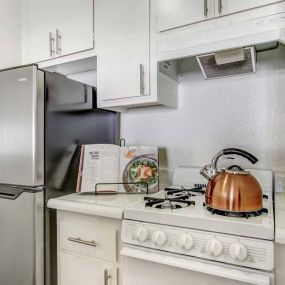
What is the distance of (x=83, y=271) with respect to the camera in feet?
3.88

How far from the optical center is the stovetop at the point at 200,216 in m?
0.82

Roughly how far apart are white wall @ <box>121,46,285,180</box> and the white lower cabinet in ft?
2.22

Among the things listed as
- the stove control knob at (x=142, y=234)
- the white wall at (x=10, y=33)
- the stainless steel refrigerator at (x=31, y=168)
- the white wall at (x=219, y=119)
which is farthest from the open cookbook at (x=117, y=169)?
the white wall at (x=10, y=33)

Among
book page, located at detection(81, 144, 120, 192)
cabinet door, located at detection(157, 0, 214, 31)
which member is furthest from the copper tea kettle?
cabinet door, located at detection(157, 0, 214, 31)

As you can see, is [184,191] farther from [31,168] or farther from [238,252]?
[31,168]

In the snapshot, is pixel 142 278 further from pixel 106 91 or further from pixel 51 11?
pixel 51 11

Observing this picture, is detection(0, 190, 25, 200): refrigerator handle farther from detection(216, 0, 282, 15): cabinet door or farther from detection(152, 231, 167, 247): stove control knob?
detection(216, 0, 282, 15): cabinet door

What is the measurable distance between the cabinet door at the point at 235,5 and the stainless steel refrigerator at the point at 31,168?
0.87 m

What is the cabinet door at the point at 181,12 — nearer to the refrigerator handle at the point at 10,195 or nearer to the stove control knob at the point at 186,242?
the stove control knob at the point at 186,242

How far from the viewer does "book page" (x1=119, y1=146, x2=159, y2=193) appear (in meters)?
1.46

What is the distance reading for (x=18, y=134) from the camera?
129cm

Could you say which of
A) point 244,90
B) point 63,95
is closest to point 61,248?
point 63,95

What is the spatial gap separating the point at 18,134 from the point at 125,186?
24.8 inches

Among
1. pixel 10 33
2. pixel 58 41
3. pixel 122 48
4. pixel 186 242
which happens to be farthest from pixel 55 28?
pixel 186 242
